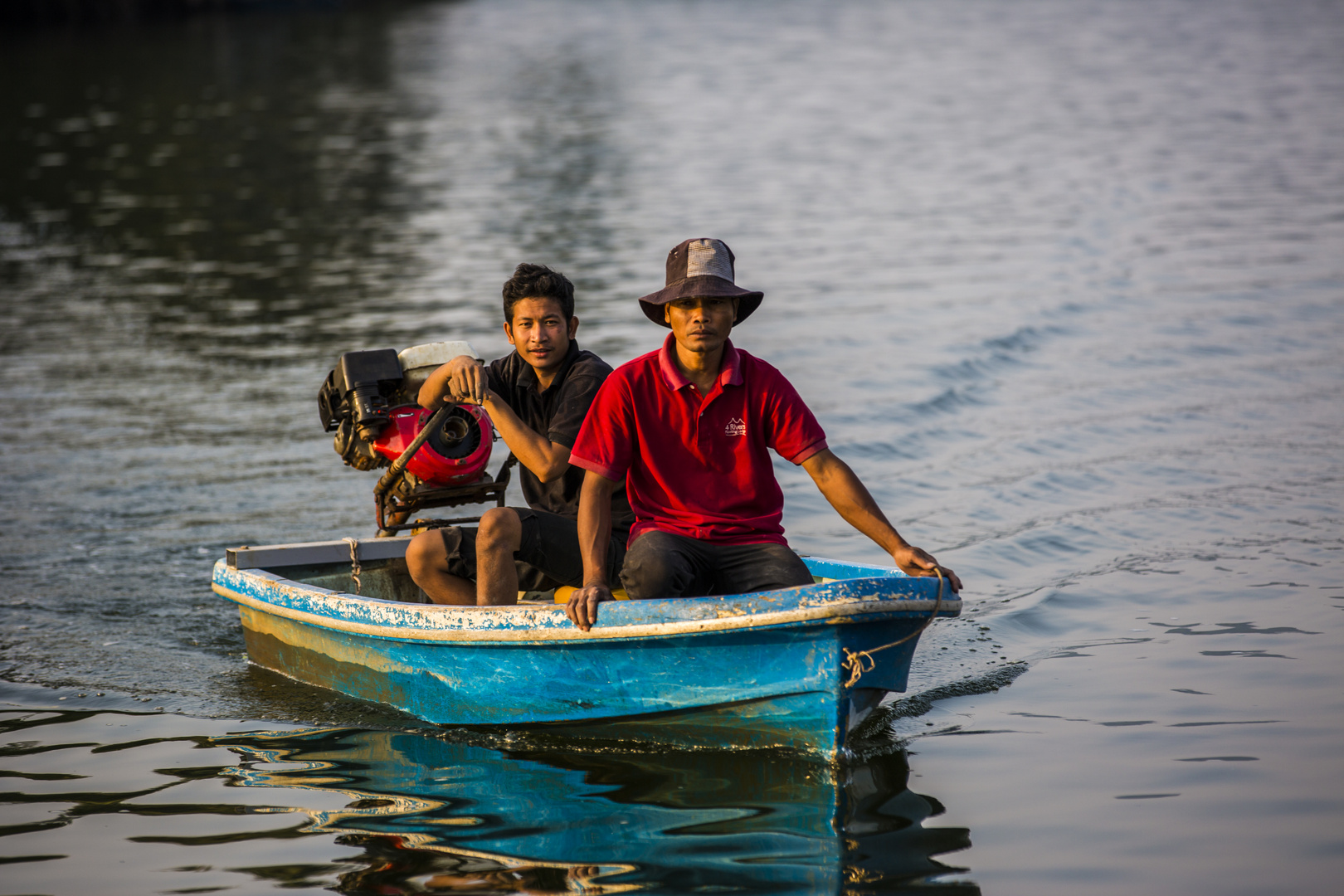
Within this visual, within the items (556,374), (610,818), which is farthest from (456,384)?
(610,818)

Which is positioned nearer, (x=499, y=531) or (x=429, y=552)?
(x=499, y=531)

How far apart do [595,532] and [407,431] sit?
1529mm

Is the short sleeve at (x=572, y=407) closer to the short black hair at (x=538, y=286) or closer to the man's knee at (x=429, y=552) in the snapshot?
the short black hair at (x=538, y=286)

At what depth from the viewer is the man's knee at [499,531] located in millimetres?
5312

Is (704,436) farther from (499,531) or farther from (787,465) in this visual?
(787,465)

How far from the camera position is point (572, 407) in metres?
5.48

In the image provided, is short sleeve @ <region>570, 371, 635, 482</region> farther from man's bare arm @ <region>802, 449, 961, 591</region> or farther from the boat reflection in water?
the boat reflection in water

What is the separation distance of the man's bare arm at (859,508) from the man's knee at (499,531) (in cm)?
111

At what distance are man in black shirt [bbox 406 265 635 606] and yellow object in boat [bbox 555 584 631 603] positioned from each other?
0.06 metres

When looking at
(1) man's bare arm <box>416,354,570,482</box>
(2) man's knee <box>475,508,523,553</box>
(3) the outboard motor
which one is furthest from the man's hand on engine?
(2) man's knee <box>475,508,523,553</box>

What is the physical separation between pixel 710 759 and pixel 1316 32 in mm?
40960

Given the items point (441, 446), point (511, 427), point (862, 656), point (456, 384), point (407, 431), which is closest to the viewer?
point (862, 656)

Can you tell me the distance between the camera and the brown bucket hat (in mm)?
4891

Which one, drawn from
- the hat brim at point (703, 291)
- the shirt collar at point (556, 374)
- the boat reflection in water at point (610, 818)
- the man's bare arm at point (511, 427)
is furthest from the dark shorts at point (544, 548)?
the hat brim at point (703, 291)
